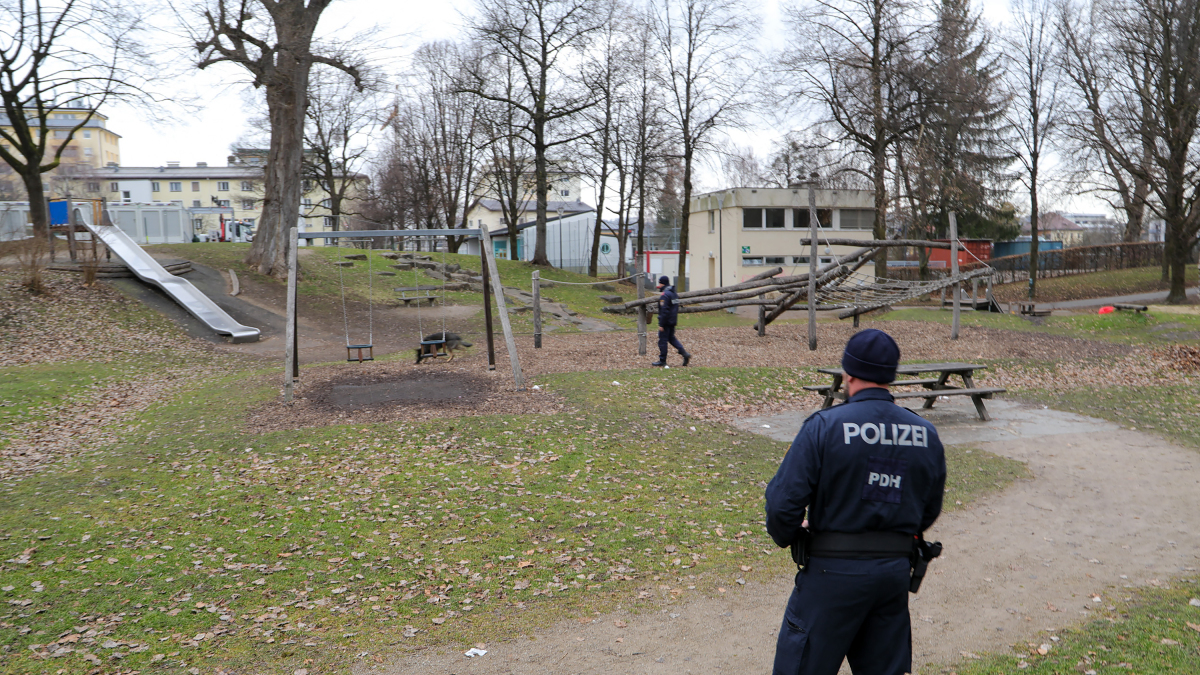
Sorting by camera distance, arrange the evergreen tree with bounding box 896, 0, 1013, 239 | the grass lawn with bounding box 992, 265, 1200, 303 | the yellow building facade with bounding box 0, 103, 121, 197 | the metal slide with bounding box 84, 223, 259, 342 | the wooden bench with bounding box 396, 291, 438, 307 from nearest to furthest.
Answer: the wooden bench with bounding box 396, 291, 438, 307, the metal slide with bounding box 84, 223, 259, 342, the evergreen tree with bounding box 896, 0, 1013, 239, the grass lawn with bounding box 992, 265, 1200, 303, the yellow building facade with bounding box 0, 103, 121, 197

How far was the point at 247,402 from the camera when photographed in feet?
38.2

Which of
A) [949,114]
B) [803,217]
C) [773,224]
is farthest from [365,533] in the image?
[803,217]

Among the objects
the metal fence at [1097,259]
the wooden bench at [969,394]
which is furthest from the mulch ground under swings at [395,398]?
the metal fence at [1097,259]

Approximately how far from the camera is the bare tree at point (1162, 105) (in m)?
27.6

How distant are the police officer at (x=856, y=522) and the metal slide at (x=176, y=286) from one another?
18.2 meters

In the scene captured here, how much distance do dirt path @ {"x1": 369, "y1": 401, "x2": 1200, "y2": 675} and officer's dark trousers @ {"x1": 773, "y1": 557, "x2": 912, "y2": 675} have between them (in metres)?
1.38

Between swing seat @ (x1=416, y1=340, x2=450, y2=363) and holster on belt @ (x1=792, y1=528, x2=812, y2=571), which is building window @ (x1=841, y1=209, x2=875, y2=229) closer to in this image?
swing seat @ (x1=416, y1=340, x2=450, y2=363)

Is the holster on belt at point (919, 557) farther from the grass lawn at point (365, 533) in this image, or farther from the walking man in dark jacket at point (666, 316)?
the walking man in dark jacket at point (666, 316)

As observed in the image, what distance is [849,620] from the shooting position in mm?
3021

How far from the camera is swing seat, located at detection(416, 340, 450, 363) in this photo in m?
14.5

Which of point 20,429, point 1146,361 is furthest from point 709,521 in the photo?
point 1146,361

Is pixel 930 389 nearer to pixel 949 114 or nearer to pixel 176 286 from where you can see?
pixel 176 286

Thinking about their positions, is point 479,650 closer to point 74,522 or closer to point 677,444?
point 74,522

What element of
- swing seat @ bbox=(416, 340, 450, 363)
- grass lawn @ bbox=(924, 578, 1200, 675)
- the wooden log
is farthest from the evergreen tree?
grass lawn @ bbox=(924, 578, 1200, 675)
